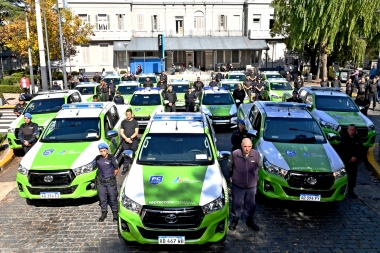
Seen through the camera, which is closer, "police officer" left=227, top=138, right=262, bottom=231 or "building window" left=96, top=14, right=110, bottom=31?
"police officer" left=227, top=138, right=262, bottom=231

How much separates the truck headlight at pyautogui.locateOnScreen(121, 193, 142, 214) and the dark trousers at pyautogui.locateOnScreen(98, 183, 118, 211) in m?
1.09

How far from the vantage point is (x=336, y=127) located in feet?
36.1

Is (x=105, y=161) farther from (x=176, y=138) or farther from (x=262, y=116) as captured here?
(x=262, y=116)

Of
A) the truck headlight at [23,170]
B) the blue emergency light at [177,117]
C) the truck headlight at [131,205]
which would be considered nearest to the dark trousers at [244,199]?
the truck headlight at [131,205]

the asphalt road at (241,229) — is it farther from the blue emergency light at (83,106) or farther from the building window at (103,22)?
the building window at (103,22)

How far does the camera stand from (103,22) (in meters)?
42.3

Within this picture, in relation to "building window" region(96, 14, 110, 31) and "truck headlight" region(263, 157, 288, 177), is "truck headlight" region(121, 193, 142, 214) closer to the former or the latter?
"truck headlight" region(263, 157, 288, 177)

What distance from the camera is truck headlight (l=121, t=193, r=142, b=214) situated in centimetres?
559

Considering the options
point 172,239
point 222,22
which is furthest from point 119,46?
point 172,239

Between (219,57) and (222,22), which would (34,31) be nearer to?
(219,57)

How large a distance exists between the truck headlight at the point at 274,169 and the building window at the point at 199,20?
4083 cm

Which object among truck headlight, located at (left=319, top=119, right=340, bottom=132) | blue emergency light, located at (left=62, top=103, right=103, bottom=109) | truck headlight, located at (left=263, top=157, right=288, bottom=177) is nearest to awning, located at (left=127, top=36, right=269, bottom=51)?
truck headlight, located at (left=319, top=119, right=340, bottom=132)

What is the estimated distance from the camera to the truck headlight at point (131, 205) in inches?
220

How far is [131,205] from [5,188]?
502 cm
